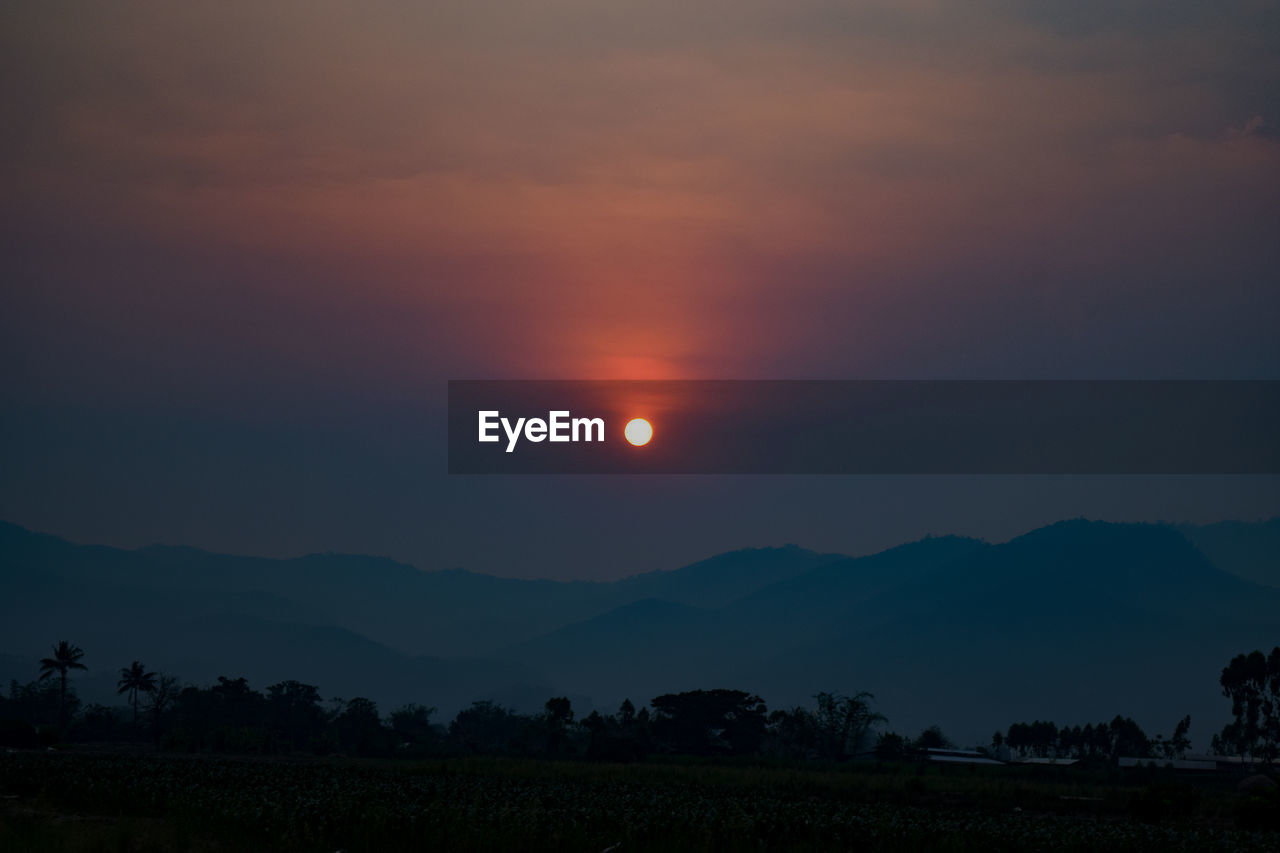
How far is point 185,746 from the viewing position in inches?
4651

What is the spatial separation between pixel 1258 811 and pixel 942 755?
78683 mm

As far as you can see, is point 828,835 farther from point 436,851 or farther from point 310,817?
point 310,817

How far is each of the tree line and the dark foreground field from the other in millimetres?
48514

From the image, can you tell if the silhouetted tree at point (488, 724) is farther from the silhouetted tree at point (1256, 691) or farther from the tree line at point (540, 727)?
the silhouetted tree at point (1256, 691)

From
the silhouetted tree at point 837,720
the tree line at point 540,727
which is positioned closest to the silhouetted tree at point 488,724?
the tree line at point 540,727

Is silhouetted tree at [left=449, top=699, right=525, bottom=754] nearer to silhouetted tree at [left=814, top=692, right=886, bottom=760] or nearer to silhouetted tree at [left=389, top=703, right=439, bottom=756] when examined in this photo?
silhouetted tree at [left=389, top=703, right=439, bottom=756]

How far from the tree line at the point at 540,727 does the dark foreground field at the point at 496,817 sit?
48514mm

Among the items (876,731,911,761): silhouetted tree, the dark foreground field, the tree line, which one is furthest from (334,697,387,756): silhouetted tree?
the dark foreground field

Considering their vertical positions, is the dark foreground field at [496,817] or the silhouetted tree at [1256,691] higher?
the silhouetted tree at [1256,691]

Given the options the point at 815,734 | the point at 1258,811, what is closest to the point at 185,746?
the point at 815,734

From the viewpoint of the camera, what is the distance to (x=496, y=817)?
39.6m

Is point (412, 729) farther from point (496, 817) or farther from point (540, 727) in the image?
point (496, 817)

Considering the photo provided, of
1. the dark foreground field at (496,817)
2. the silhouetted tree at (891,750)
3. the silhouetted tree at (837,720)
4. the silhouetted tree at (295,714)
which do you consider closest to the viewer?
the dark foreground field at (496,817)

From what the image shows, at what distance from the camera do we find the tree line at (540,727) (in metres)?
120
